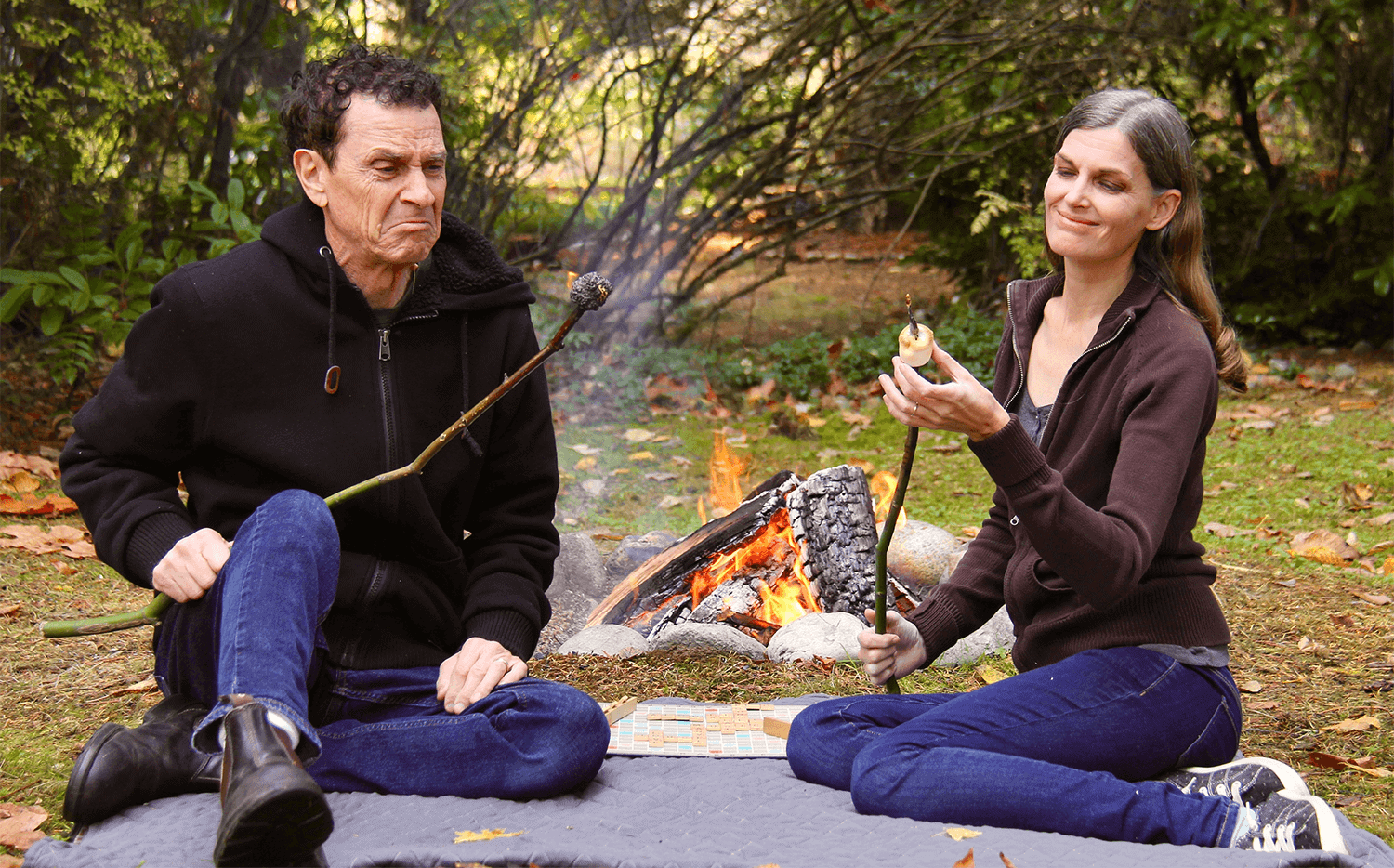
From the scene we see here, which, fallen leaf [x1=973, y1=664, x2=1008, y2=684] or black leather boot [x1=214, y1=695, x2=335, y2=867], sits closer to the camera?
black leather boot [x1=214, y1=695, x2=335, y2=867]

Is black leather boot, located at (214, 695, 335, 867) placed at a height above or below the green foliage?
below

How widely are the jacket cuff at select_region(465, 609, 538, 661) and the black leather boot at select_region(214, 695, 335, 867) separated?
66 cm

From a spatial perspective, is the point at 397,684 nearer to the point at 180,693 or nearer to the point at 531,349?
the point at 180,693

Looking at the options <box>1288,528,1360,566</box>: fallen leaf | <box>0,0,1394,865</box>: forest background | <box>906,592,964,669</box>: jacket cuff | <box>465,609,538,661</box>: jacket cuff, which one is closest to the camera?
<box>465,609,538,661</box>: jacket cuff

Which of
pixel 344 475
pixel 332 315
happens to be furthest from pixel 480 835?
pixel 332 315

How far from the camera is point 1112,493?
226 centimetres

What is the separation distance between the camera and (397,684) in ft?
8.58

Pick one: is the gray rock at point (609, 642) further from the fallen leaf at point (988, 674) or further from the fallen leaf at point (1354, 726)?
the fallen leaf at point (1354, 726)

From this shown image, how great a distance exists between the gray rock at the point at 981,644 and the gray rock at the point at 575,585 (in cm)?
137

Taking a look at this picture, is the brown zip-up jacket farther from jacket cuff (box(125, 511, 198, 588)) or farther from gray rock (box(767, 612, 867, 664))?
jacket cuff (box(125, 511, 198, 588))

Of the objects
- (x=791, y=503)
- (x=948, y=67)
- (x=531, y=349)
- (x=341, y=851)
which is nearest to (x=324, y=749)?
(x=341, y=851)

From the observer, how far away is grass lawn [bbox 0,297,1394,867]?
123 inches

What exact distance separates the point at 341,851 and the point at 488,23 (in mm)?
6137

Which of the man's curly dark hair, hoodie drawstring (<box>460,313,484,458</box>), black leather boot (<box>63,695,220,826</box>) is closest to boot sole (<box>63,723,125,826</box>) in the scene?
black leather boot (<box>63,695,220,826</box>)
